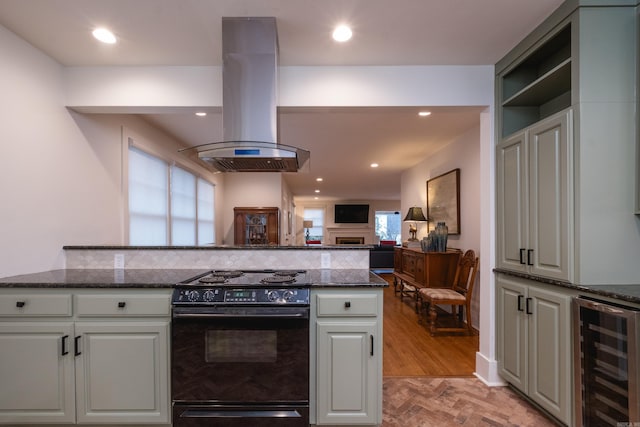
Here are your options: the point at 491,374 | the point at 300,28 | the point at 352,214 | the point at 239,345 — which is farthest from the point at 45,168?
the point at 352,214

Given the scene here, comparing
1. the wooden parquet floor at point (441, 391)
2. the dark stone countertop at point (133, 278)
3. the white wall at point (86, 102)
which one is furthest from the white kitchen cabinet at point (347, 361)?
the white wall at point (86, 102)

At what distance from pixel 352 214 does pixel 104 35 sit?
10.3 metres

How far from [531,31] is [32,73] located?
332 centimetres

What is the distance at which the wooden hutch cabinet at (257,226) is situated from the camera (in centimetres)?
562

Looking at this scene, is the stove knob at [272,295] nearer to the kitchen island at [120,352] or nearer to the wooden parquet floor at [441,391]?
the kitchen island at [120,352]

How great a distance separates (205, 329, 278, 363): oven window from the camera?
1.66 meters

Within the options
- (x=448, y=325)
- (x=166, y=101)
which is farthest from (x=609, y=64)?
(x=448, y=325)

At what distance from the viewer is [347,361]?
5.59 feet

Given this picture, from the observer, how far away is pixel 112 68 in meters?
2.29

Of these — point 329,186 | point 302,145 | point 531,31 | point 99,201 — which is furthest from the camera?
point 329,186

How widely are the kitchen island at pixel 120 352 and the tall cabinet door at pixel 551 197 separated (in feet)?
3.48

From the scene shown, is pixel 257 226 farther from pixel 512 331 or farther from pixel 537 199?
pixel 537 199

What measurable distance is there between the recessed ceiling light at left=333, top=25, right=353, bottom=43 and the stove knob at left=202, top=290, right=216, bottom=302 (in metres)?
1.75

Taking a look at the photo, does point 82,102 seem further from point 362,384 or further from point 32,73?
point 362,384
